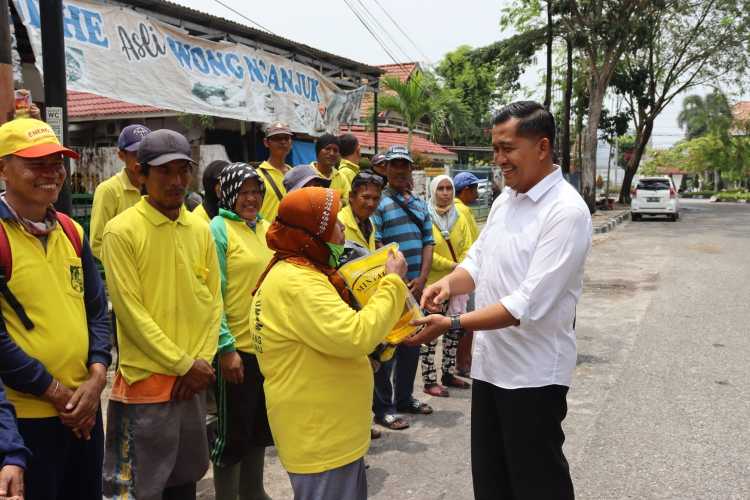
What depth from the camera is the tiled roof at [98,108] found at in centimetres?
1327

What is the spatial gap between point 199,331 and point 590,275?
9758 millimetres

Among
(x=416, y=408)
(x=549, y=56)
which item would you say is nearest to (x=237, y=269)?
(x=416, y=408)

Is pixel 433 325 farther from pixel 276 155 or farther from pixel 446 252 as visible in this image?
pixel 446 252

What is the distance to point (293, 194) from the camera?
2359 mm

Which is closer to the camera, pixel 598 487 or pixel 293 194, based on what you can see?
pixel 293 194

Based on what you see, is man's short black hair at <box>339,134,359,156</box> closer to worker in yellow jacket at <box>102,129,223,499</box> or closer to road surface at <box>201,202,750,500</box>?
road surface at <box>201,202,750,500</box>

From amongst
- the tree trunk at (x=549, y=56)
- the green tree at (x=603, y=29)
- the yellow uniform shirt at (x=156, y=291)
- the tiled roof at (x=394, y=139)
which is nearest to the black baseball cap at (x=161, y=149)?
the yellow uniform shirt at (x=156, y=291)

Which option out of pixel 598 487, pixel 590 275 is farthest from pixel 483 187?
pixel 598 487

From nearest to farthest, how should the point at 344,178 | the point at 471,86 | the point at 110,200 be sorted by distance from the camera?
the point at 110,200, the point at 344,178, the point at 471,86

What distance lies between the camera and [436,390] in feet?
17.8

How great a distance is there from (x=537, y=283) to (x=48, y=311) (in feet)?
5.74

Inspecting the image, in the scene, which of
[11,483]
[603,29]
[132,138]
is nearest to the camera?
[11,483]

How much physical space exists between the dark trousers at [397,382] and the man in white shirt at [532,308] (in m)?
2.03

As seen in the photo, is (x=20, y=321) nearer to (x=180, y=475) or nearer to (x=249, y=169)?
(x=180, y=475)
